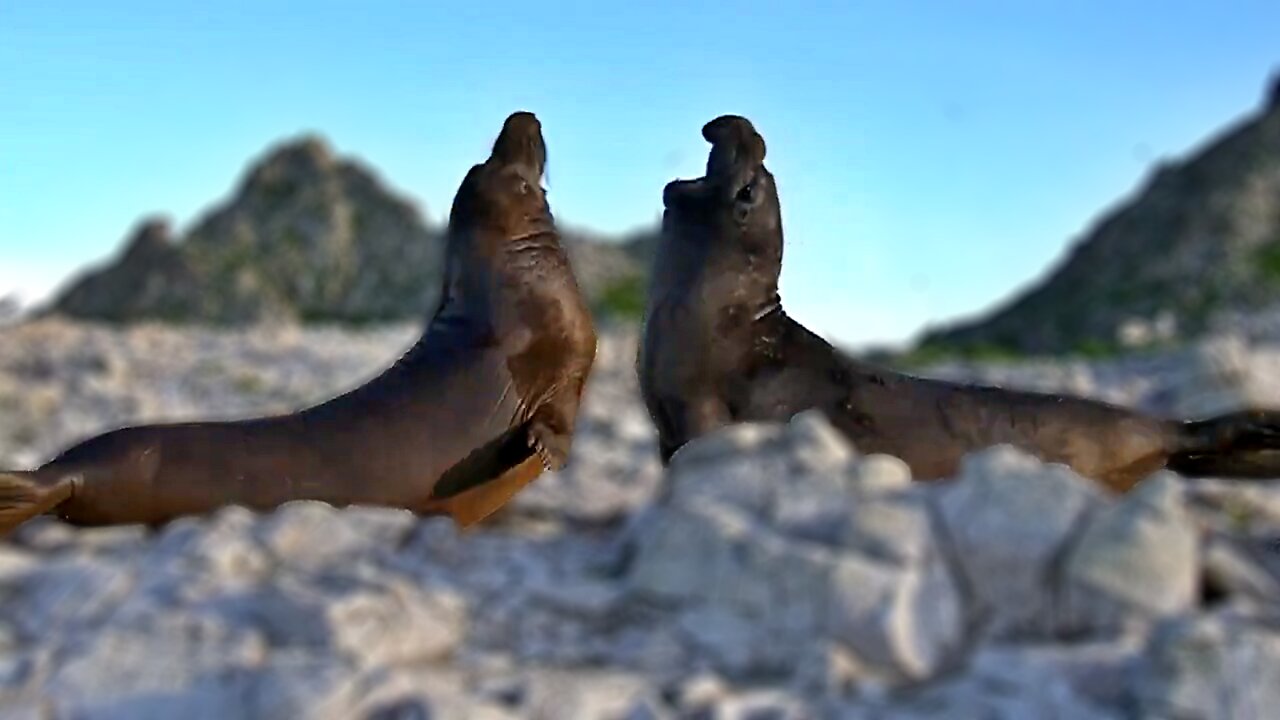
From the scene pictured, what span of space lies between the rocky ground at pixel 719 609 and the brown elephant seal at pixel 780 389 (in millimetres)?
274

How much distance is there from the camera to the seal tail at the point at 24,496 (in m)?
4.23

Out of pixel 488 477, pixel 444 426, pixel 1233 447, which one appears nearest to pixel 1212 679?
pixel 1233 447

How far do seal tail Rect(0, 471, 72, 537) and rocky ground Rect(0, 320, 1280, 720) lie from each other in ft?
0.76

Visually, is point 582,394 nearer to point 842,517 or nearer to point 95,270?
point 842,517

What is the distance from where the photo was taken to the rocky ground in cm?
352

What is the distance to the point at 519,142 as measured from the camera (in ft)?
16.8

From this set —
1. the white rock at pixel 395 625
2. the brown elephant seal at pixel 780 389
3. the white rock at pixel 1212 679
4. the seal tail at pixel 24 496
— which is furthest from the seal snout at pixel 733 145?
the seal tail at pixel 24 496

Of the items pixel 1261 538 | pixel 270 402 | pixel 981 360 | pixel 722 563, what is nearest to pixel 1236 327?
pixel 981 360

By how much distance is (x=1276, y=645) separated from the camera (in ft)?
11.4

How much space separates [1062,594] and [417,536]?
5.80 ft

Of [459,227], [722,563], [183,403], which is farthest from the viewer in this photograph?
[183,403]

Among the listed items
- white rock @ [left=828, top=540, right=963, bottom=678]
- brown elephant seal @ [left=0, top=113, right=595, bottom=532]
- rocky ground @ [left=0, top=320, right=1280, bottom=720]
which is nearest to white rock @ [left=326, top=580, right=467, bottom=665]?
rocky ground @ [left=0, top=320, right=1280, bottom=720]

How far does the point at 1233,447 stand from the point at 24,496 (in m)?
3.53

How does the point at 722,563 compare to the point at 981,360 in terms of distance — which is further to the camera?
the point at 981,360
